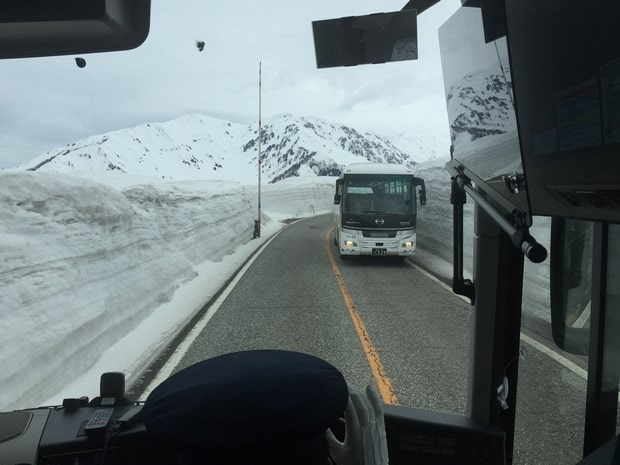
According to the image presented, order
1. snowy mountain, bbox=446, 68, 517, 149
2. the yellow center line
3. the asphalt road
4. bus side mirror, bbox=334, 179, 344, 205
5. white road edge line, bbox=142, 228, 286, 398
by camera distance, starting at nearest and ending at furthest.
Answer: snowy mountain, bbox=446, 68, 517, 149 < the asphalt road < the yellow center line < white road edge line, bbox=142, 228, 286, 398 < bus side mirror, bbox=334, 179, 344, 205

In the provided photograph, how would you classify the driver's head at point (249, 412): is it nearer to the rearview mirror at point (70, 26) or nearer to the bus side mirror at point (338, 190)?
the rearview mirror at point (70, 26)

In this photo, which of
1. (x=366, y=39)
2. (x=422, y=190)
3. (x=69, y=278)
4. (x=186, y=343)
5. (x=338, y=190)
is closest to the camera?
(x=366, y=39)

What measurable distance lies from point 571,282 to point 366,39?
4.38 feet

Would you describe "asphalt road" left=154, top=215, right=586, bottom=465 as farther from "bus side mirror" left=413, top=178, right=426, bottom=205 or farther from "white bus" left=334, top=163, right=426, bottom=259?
"bus side mirror" left=413, top=178, right=426, bottom=205

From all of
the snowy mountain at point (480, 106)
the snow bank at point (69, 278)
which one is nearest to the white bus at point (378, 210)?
the snow bank at point (69, 278)

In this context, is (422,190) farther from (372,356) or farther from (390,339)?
(372,356)

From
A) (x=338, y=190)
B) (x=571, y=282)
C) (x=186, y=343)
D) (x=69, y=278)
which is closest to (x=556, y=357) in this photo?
(x=571, y=282)

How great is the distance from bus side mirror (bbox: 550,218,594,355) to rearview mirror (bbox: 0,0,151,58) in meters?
1.74

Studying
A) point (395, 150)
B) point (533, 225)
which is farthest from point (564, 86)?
point (395, 150)

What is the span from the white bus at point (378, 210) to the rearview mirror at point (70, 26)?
1292cm

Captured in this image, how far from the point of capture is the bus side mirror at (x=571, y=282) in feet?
6.36

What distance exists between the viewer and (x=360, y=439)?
1.39m

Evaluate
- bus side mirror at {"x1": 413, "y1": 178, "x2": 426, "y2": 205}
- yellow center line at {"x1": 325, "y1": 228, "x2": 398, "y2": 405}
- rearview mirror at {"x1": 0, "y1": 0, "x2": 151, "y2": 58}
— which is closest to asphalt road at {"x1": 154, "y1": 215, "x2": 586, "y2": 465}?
yellow center line at {"x1": 325, "y1": 228, "x2": 398, "y2": 405}

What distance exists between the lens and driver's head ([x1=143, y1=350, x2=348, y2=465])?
3.27ft
